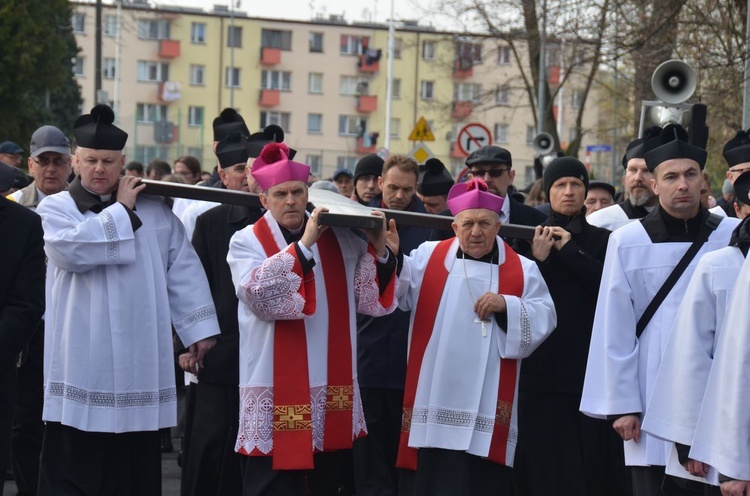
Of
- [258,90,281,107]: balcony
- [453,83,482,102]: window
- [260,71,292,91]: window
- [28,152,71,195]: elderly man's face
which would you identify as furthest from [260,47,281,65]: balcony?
[28,152,71,195]: elderly man's face

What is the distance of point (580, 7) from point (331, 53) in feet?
174

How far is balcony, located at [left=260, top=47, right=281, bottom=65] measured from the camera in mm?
75562

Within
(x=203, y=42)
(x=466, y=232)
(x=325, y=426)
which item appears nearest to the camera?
(x=325, y=426)

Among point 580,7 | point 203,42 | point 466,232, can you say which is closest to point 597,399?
point 466,232

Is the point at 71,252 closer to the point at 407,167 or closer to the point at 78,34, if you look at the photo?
the point at 407,167

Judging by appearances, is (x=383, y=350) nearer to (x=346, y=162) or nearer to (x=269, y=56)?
(x=346, y=162)

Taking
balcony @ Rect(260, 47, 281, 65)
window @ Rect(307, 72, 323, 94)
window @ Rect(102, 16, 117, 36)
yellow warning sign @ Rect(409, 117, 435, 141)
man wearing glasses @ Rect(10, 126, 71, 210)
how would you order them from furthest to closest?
window @ Rect(307, 72, 323, 94)
balcony @ Rect(260, 47, 281, 65)
window @ Rect(102, 16, 117, 36)
yellow warning sign @ Rect(409, 117, 435, 141)
man wearing glasses @ Rect(10, 126, 71, 210)

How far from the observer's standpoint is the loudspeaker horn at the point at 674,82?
47.3 ft

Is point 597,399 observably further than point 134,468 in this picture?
No

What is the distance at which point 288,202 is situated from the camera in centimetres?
698

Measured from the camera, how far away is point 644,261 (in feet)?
22.0

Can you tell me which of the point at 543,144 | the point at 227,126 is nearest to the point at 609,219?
the point at 227,126

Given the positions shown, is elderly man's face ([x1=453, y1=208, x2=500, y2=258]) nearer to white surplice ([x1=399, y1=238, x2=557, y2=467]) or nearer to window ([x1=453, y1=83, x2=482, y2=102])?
white surplice ([x1=399, y1=238, x2=557, y2=467])

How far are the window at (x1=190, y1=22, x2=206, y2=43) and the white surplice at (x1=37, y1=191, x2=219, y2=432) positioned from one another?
68.3 meters
